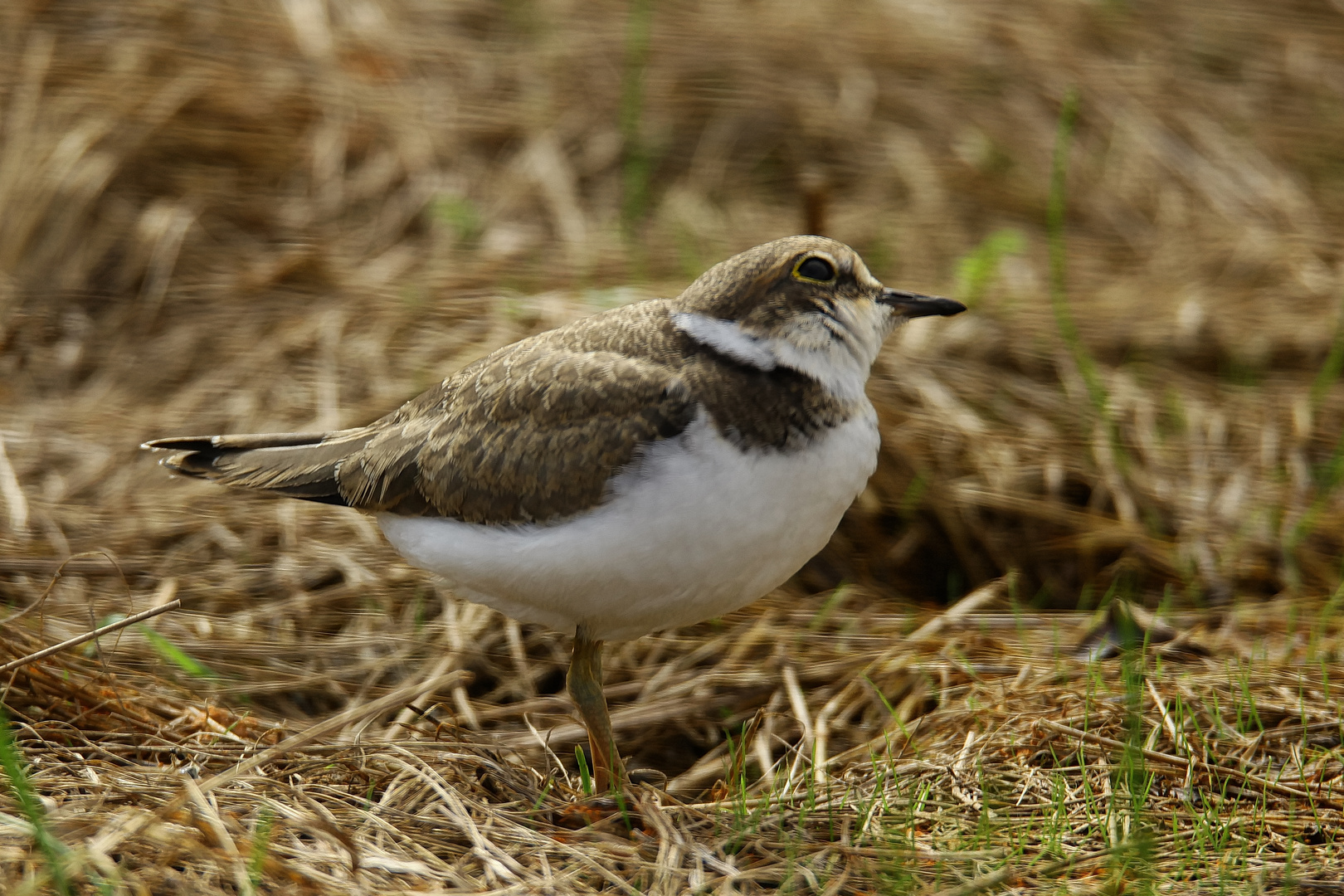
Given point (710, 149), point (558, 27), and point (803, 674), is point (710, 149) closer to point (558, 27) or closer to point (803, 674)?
point (558, 27)

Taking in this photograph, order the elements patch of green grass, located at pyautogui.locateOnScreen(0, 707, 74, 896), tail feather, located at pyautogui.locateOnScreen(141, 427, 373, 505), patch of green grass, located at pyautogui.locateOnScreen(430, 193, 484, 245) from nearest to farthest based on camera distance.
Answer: patch of green grass, located at pyautogui.locateOnScreen(0, 707, 74, 896) → tail feather, located at pyautogui.locateOnScreen(141, 427, 373, 505) → patch of green grass, located at pyautogui.locateOnScreen(430, 193, 484, 245)

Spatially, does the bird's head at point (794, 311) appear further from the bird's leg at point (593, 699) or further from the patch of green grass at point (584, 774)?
the patch of green grass at point (584, 774)

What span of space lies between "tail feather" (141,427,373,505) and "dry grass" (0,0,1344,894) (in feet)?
1.80

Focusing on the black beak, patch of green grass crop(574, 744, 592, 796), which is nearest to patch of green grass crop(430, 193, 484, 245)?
the black beak

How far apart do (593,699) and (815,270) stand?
131cm

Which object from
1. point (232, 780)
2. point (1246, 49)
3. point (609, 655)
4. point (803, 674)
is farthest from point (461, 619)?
point (1246, 49)

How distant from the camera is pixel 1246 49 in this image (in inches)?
304

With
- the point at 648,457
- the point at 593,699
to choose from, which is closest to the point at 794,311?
the point at 648,457

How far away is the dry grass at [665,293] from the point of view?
119 inches

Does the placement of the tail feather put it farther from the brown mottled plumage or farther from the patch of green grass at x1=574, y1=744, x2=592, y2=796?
the patch of green grass at x1=574, y1=744, x2=592, y2=796

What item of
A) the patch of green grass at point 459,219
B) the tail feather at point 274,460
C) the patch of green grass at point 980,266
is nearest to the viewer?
the tail feather at point 274,460

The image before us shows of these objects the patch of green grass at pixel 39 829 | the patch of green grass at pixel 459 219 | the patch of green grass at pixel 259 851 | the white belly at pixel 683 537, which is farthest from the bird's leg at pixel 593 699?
the patch of green grass at pixel 459 219

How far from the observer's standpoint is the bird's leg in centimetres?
350

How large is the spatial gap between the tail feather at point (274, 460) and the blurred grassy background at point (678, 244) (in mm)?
569
